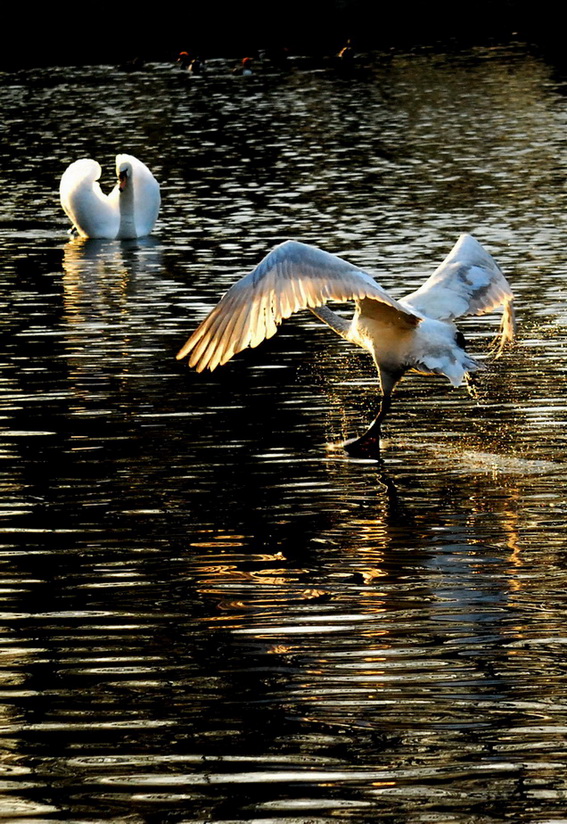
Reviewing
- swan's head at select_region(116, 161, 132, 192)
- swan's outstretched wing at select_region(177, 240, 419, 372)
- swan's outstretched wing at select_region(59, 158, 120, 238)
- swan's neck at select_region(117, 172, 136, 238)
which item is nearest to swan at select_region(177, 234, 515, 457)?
swan's outstretched wing at select_region(177, 240, 419, 372)

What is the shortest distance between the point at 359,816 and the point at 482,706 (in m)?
1.04

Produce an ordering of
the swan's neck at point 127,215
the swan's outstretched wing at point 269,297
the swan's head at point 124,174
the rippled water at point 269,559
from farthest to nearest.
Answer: the swan's head at point 124,174
the swan's neck at point 127,215
the swan's outstretched wing at point 269,297
the rippled water at point 269,559

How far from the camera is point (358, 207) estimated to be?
78.8 ft

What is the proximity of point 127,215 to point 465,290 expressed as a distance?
11547mm

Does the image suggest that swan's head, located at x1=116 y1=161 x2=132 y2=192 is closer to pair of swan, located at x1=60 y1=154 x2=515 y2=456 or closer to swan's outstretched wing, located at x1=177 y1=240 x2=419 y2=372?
pair of swan, located at x1=60 y1=154 x2=515 y2=456

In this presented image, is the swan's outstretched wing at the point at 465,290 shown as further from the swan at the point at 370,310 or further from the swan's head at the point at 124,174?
the swan's head at the point at 124,174

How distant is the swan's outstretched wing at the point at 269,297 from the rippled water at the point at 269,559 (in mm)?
806

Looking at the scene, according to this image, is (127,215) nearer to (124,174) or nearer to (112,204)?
(112,204)

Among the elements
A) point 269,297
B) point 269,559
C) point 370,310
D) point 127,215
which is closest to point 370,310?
point 370,310

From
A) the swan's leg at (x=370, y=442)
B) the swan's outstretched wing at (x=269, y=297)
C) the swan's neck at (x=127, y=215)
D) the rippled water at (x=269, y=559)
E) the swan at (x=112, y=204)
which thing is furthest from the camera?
the swan at (x=112, y=204)

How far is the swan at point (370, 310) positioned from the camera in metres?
10.1

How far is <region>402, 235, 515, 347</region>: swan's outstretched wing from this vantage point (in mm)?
11430

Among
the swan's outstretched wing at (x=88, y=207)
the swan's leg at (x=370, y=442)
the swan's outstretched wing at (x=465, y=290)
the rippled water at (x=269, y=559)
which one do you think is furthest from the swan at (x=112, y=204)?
the swan's leg at (x=370, y=442)

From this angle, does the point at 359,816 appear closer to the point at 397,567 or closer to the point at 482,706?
the point at 482,706
